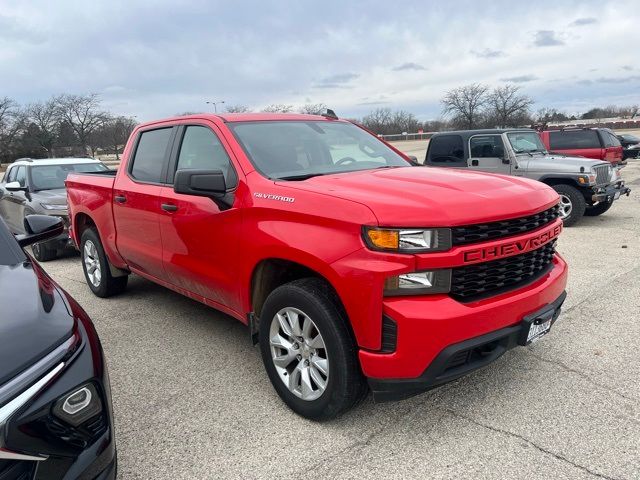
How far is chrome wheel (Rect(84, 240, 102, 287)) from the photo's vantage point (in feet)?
18.4

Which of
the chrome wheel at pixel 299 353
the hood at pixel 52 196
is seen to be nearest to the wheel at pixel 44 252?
the hood at pixel 52 196

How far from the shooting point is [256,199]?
124 inches

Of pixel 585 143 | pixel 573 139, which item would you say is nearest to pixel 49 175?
pixel 573 139

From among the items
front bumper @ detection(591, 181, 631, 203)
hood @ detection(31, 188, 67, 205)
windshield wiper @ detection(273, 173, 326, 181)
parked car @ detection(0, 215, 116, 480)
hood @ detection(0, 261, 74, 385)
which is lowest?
front bumper @ detection(591, 181, 631, 203)

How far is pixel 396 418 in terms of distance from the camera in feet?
9.84

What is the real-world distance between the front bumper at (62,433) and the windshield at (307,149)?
1729 mm

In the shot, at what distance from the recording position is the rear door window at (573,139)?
13459 mm

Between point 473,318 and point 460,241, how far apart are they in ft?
1.30

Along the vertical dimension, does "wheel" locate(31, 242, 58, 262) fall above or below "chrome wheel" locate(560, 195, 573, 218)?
below

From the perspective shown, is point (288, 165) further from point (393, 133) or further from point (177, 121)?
point (393, 133)

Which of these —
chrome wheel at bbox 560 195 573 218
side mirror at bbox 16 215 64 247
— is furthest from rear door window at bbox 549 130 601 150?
side mirror at bbox 16 215 64 247

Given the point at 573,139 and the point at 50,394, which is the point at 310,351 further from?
the point at 573,139

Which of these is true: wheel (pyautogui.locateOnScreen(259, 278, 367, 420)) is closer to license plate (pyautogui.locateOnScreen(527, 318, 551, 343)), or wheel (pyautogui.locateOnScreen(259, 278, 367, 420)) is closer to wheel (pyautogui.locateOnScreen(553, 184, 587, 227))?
license plate (pyautogui.locateOnScreen(527, 318, 551, 343))

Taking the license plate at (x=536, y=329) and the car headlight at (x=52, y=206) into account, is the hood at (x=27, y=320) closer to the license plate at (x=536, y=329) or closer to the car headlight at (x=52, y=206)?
the license plate at (x=536, y=329)
